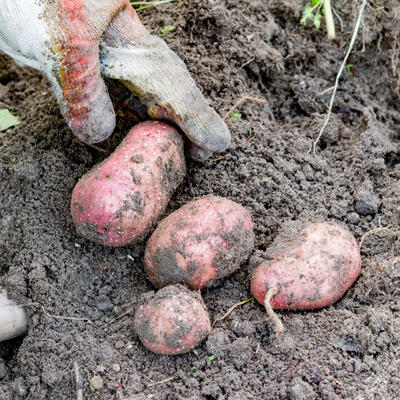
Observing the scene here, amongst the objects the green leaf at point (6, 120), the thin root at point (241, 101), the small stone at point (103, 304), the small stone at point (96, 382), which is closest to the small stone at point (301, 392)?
the small stone at point (96, 382)

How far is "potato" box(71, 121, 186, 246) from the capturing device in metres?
1.95

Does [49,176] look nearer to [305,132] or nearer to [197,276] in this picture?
[197,276]

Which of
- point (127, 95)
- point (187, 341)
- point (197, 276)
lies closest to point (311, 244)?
point (197, 276)

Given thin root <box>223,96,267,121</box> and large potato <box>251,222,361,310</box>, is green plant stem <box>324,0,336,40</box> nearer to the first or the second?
thin root <box>223,96,267,121</box>

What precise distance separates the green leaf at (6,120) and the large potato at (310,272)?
1.42 metres

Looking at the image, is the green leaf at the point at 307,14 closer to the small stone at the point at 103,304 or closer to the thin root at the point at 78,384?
the small stone at the point at 103,304

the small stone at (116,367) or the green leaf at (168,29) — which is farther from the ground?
the green leaf at (168,29)

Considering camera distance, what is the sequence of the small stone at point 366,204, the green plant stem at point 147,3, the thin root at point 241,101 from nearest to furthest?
the small stone at point 366,204 → the thin root at point 241,101 → the green plant stem at point 147,3

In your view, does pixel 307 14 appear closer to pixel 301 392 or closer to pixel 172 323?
pixel 172 323

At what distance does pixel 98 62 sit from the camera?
193 cm

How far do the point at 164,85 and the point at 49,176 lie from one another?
0.62 meters

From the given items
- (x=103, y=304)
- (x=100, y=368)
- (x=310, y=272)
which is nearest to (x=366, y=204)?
(x=310, y=272)

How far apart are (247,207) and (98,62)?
0.86 metres

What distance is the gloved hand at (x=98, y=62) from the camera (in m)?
1.79
